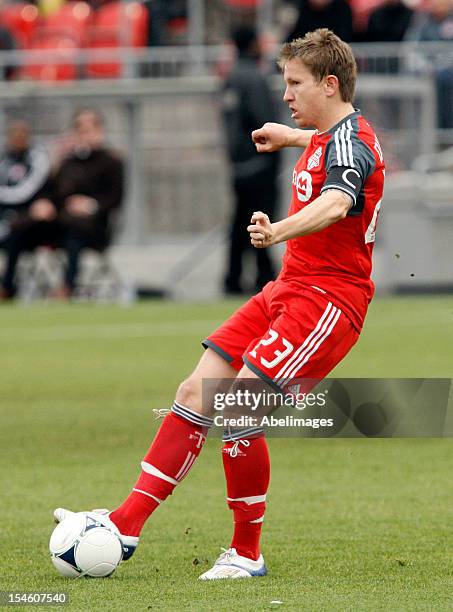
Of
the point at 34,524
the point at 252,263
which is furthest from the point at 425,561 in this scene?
the point at 252,263

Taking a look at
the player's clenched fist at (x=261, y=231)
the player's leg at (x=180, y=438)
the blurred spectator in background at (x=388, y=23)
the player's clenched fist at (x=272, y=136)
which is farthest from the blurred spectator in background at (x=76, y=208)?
the player's clenched fist at (x=261, y=231)

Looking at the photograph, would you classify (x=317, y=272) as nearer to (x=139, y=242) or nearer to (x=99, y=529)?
(x=99, y=529)

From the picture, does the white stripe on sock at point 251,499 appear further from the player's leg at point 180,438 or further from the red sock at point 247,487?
the player's leg at point 180,438

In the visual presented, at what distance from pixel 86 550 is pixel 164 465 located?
1.43ft

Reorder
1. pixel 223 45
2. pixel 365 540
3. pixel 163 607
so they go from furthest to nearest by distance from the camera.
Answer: pixel 223 45
pixel 365 540
pixel 163 607

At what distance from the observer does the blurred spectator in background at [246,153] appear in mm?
17547

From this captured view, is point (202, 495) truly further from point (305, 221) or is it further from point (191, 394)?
point (305, 221)

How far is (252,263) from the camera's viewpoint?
1878 cm

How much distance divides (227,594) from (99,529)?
1.93ft

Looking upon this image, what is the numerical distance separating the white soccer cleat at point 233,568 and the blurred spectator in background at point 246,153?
11942 mm

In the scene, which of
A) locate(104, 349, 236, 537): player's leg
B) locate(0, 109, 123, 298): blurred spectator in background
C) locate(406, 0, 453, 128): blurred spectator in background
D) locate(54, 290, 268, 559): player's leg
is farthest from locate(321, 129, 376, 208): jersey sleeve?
locate(406, 0, 453, 128): blurred spectator in background

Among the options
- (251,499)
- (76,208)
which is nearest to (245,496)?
(251,499)

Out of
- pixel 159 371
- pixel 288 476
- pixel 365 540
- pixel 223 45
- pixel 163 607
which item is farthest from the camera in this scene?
pixel 223 45

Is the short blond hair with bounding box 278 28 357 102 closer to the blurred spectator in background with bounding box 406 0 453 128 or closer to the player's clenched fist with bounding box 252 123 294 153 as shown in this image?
the player's clenched fist with bounding box 252 123 294 153
